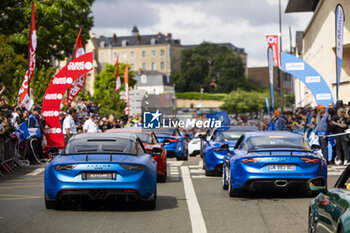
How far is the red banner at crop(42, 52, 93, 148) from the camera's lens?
26.1 meters

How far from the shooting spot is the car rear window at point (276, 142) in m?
13.8

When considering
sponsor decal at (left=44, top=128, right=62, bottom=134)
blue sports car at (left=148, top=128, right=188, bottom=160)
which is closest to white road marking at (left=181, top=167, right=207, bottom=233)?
blue sports car at (left=148, top=128, right=188, bottom=160)

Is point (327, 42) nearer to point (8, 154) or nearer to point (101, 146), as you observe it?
point (8, 154)

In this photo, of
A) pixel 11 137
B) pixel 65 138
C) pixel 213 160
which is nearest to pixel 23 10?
pixel 65 138

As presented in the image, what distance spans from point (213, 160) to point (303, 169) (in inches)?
223

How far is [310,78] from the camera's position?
89.5 feet

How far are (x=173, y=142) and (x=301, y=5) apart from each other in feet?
127

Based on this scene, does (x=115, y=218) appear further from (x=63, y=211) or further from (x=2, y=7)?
(x=2, y=7)

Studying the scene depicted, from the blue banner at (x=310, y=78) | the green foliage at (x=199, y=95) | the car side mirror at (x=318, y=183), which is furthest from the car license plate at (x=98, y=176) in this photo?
the green foliage at (x=199, y=95)

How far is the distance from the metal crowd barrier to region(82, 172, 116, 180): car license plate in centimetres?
861

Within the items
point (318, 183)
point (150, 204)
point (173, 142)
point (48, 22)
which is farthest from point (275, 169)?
point (48, 22)

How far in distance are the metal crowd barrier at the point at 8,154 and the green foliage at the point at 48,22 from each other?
2611 centimetres

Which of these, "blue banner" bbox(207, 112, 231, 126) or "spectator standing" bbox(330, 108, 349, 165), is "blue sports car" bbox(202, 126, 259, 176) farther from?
"blue banner" bbox(207, 112, 231, 126)

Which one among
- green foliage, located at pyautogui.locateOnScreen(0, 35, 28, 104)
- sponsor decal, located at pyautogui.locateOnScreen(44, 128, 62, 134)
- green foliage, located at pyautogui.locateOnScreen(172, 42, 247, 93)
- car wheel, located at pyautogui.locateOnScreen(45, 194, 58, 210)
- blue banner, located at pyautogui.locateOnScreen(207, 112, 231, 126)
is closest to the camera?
car wheel, located at pyautogui.locateOnScreen(45, 194, 58, 210)
